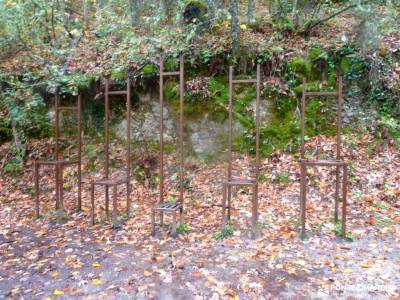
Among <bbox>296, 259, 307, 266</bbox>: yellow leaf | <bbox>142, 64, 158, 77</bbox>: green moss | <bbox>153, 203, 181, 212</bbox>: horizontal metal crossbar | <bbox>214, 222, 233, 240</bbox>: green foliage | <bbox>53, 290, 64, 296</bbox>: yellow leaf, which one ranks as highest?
<bbox>142, 64, 158, 77</bbox>: green moss

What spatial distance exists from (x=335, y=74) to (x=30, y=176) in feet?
22.2

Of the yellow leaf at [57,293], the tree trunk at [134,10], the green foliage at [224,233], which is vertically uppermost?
the tree trunk at [134,10]

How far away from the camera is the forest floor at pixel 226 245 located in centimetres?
355

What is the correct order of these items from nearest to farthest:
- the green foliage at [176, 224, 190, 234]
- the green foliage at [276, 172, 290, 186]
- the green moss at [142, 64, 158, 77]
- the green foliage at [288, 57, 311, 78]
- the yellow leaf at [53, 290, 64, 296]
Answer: the yellow leaf at [53, 290, 64, 296], the green foliage at [176, 224, 190, 234], the green foliage at [276, 172, 290, 186], the green foliage at [288, 57, 311, 78], the green moss at [142, 64, 158, 77]

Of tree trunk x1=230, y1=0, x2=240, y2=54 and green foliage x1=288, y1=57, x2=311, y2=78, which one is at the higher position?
tree trunk x1=230, y1=0, x2=240, y2=54

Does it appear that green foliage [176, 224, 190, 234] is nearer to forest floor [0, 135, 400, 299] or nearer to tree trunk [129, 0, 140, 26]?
forest floor [0, 135, 400, 299]

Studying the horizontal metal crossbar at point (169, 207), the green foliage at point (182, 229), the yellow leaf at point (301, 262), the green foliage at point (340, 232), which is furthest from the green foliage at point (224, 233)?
the green foliage at point (340, 232)

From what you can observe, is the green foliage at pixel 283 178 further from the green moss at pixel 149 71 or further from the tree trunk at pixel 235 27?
the green moss at pixel 149 71

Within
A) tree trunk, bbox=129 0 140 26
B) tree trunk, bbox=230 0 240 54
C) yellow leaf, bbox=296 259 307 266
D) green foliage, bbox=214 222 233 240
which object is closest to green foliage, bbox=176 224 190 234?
green foliage, bbox=214 222 233 240

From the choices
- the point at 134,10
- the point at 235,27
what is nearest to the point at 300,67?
the point at 235,27

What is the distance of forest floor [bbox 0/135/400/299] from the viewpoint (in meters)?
3.55

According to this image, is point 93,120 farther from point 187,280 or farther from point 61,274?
point 187,280

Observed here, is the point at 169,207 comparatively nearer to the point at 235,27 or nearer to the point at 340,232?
the point at 340,232

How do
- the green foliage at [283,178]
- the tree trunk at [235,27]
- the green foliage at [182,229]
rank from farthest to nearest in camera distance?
the tree trunk at [235,27]
the green foliage at [283,178]
the green foliage at [182,229]
